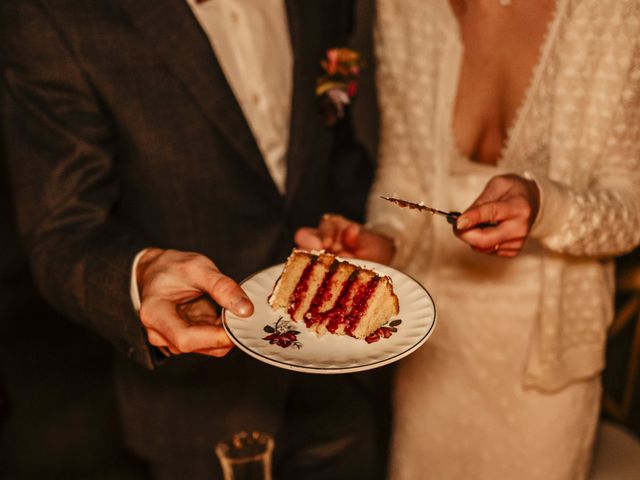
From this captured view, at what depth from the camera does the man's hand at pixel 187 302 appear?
62.2 inches

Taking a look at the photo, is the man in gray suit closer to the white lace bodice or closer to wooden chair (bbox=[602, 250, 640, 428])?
the white lace bodice

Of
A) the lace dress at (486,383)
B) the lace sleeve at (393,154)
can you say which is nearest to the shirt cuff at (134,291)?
the lace sleeve at (393,154)

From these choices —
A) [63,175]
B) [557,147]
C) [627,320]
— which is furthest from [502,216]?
[627,320]

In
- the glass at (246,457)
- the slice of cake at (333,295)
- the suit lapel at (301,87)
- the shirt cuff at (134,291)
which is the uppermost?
the suit lapel at (301,87)

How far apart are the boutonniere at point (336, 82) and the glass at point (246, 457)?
1.31 meters

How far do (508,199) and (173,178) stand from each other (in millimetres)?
1075

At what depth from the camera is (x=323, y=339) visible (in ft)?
5.57

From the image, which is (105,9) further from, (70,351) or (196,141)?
(70,351)

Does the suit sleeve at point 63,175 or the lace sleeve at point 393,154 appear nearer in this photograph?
the suit sleeve at point 63,175

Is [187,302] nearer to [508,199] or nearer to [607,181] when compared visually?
[508,199]

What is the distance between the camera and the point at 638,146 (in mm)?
2010

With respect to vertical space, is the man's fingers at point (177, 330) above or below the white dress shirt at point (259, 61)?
below

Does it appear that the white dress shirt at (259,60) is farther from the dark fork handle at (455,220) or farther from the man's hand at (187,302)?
the dark fork handle at (455,220)

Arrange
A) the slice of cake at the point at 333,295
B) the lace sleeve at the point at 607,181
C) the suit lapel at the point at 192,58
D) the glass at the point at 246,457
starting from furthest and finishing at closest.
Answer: the suit lapel at the point at 192,58 → the lace sleeve at the point at 607,181 → the slice of cake at the point at 333,295 → the glass at the point at 246,457
